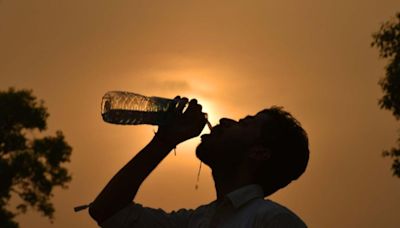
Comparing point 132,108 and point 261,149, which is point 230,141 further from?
point 132,108

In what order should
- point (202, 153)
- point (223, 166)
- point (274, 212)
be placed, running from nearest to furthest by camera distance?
point (274, 212), point (223, 166), point (202, 153)

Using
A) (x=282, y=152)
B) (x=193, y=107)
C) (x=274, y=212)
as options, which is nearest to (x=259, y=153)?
(x=282, y=152)

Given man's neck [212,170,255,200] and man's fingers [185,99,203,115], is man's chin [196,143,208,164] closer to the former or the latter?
man's neck [212,170,255,200]

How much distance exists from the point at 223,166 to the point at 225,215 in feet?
1.49

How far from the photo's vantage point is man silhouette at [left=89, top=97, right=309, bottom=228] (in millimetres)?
4215

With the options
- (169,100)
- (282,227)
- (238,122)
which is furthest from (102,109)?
(282,227)

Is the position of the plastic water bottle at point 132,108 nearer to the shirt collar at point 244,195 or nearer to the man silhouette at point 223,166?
the man silhouette at point 223,166

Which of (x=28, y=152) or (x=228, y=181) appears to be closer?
(x=228, y=181)

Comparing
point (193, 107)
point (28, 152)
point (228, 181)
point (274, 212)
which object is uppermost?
point (28, 152)

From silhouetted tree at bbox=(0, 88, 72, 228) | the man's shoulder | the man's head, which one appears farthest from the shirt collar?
silhouetted tree at bbox=(0, 88, 72, 228)

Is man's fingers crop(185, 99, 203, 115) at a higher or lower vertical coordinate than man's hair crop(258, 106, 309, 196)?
higher

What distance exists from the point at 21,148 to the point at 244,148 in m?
31.0

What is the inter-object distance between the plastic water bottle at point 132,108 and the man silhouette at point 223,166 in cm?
20

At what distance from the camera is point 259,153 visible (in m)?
4.57
